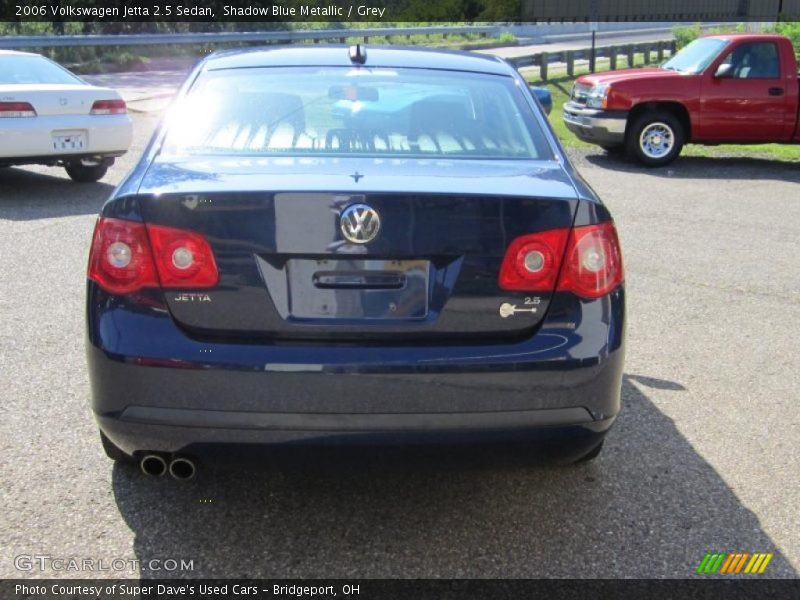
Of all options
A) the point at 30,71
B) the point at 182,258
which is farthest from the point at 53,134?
the point at 182,258

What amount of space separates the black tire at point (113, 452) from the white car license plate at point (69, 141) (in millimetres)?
6925

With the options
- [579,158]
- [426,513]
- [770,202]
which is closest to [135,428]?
[426,513]

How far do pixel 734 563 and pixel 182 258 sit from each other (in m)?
2.04

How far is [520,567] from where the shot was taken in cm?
321

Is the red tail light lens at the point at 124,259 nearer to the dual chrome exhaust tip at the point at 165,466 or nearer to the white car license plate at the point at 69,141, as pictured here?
the dual chrome exhaust tip at the point at 165,466

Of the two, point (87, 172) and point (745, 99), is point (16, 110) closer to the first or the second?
point (87, 172)

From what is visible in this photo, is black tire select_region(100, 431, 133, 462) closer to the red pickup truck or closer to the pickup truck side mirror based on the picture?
the red pickup truck

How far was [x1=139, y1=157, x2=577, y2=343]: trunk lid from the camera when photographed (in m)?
2.95

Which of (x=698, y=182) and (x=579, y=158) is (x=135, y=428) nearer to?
(x=698, y=182)

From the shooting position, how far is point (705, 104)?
1335 centimetres

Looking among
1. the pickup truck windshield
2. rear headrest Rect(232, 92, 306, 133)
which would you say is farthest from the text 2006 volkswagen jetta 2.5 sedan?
the pickup truck windshield

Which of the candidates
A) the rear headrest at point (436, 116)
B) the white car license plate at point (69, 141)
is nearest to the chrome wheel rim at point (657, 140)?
the white car license plate at point (69, 141)

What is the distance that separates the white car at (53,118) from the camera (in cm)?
961

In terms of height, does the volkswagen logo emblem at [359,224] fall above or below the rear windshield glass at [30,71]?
above
